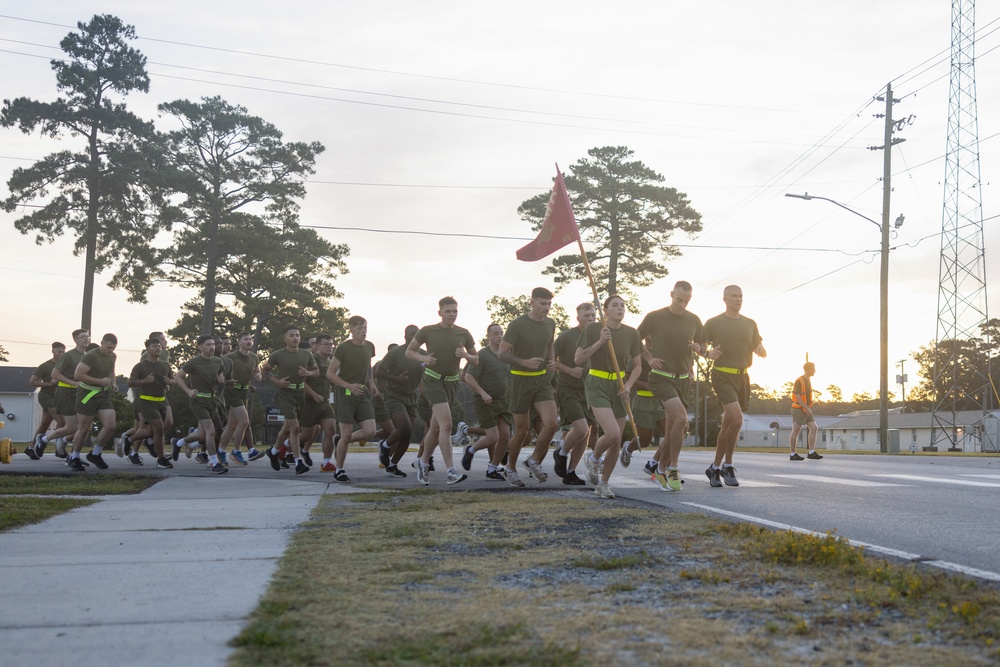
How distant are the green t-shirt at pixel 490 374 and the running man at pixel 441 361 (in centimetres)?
50

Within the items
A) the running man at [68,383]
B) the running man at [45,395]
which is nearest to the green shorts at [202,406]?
the running man at [68,383]

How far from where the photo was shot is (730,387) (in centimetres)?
1130

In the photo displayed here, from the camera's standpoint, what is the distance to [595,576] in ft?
17.2

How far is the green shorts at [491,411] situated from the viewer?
1319 cm

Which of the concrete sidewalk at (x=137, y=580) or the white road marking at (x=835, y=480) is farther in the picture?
the white road marking at (x=835, y=480)

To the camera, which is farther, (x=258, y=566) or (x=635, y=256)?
(x=635, y=256)

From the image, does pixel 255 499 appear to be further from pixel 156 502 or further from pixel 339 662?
pixel 339 662

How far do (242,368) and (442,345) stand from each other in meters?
5.30

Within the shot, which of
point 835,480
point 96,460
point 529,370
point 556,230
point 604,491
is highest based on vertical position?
point 556,230

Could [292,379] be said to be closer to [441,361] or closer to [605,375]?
[441,361]

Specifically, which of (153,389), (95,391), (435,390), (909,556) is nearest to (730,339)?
(435,390)

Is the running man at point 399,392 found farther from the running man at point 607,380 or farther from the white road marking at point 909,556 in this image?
the white road marking at point 909,556

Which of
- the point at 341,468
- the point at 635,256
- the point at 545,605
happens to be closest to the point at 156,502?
the point at 341,468

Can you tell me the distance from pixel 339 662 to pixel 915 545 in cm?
405
